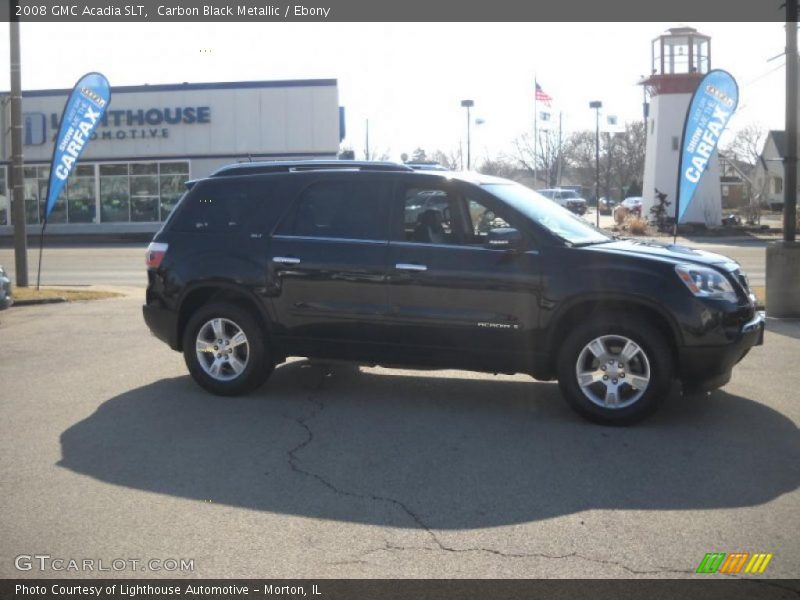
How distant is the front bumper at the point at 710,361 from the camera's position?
6.61 meters

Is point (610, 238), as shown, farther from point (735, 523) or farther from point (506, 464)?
point (735, 523)

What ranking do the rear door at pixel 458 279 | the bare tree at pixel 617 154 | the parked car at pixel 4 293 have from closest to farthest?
the rear door at pixel 458 279, the parked car at pixel 4 293, the bare tree at pixel 617 154

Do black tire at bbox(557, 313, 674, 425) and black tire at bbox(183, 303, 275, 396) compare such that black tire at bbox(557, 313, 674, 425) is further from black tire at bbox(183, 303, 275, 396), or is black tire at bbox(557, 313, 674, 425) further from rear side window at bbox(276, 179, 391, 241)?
black tire at bbox(183, 303, 275, 396)

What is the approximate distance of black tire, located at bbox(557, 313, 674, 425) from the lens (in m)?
6.62

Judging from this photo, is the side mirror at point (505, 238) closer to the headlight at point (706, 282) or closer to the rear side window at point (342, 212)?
the rear side window at point (342, 212)

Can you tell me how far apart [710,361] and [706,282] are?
0.58 metres

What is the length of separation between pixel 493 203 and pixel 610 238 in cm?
118

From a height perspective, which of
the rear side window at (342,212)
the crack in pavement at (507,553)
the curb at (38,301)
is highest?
the rear side window at (342,212)

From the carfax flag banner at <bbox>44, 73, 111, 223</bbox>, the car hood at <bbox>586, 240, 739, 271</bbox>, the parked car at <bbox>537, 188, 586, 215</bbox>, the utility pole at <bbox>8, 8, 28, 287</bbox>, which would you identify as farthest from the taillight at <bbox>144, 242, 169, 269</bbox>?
the parked car at <bbox>537, 188, 586, 215</bbox>

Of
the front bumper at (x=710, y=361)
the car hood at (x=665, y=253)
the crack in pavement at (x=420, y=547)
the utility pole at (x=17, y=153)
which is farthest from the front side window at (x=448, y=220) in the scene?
the utility pole at (x=17, y=153)

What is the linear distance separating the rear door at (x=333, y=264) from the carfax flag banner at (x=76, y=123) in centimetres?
1067

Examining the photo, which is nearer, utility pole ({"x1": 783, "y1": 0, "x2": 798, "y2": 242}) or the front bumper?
the front bumper

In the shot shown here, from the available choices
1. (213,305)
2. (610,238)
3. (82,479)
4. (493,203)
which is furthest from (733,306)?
(82,479)

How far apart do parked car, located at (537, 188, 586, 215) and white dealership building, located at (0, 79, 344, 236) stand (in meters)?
17.5
